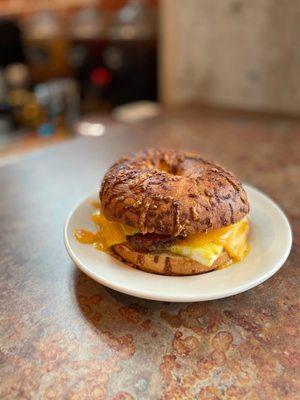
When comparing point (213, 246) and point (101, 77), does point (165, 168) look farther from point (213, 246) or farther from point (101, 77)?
point (101, 77)

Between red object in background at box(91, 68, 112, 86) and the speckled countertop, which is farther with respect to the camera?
red object in background at box(91, 68, 112, 86)

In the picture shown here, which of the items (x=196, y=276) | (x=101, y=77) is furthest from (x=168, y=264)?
(x=101, y=77)

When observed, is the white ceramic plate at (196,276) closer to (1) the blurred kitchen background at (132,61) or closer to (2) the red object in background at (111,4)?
(1) the blurred kitchen background at (132,61)

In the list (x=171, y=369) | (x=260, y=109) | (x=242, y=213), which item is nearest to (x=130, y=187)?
(x=242, y=213)

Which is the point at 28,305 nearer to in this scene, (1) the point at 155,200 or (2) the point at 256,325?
(1) the point at 155,200

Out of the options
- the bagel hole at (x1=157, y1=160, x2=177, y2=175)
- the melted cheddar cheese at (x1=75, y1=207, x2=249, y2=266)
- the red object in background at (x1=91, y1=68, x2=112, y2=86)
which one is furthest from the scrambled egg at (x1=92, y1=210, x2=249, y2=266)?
the red object in background at (x1=91, y1=68, x2=112, y2=86)

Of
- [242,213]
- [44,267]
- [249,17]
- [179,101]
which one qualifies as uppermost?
[249,17]

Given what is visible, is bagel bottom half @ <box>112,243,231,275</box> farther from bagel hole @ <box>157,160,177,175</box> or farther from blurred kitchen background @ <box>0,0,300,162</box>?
blurred kitchen background @ <box>0,0,300,162</box>
